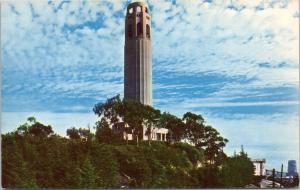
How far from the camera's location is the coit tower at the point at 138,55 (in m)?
8.60

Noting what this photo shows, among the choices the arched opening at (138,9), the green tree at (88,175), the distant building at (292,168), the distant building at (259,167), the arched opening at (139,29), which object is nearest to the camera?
the distant building at (292,168)

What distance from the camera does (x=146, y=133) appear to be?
9188 mm

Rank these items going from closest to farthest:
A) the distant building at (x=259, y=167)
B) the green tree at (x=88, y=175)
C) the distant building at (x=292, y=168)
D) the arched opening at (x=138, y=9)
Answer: the distant building at (x=292, y=168) < the green tree at (x=88, y=175) < the distant building at (x=259, y=167) < the arched opening at (x=138, y=9)

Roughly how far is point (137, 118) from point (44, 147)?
188 centimetres

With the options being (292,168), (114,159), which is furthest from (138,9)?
(292,168)

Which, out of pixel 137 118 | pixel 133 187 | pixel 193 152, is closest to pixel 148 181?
pixel 133 187

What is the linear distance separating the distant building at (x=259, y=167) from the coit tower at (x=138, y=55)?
1.69 meters

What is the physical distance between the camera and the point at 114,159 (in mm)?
7996

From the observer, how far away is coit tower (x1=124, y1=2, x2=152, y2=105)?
8.60 meters

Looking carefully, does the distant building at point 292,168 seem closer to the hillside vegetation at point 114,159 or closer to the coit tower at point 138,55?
the hillside vegetation at point 114,159

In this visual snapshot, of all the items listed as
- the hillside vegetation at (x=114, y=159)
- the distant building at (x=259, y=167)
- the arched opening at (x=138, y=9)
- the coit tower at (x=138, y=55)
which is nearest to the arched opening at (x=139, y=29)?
the coit tower at (x=138, y=55)

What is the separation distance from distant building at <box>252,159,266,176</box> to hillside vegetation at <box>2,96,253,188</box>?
7 centimetres

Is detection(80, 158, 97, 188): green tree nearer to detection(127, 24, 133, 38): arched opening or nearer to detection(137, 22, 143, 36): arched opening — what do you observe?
detection(137, 22, 143, 36): arched opening

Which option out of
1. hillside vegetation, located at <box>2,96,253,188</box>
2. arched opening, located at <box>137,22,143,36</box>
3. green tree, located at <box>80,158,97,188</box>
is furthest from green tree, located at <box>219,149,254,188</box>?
arched opening, located at <box>137,22,143,36</box>
